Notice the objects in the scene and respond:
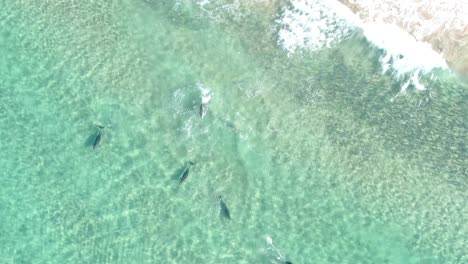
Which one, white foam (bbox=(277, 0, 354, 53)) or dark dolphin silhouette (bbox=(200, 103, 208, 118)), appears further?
dark dolphin silhouette (bbox=(200, 103, 208, 118))

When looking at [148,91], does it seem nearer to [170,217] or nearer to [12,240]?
[170,217]

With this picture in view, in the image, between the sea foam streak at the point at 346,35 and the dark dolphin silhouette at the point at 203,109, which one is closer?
the sea foam streak at the point at 346,35

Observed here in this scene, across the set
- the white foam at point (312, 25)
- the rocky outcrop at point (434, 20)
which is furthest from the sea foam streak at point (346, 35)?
the rocky outcrop at point (434, 20)

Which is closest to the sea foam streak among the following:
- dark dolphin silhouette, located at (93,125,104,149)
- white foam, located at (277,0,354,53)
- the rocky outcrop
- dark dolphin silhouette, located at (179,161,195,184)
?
white foam, located at (277,0,354,53)

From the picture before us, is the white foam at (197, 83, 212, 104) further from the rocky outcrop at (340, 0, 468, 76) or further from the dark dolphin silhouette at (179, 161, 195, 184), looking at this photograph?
the rocky outcrop at (340, 0, 468, 76)

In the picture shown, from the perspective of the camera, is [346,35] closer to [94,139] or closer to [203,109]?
[203,109]

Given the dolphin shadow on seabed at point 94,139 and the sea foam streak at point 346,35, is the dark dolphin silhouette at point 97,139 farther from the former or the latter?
the sea foam streak at point 346,35
